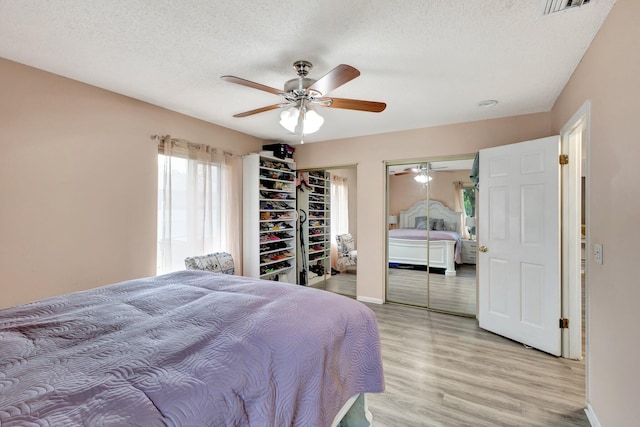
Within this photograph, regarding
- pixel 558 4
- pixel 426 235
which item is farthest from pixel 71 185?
pixel 426 235

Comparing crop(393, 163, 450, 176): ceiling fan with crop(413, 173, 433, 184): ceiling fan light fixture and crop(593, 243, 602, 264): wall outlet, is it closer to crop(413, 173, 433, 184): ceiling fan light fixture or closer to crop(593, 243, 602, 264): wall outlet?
crop(413, 173, 433, 184): ceiling fan light fixture

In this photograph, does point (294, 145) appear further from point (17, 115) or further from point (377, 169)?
point (17, 115)

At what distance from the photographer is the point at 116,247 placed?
2.75 m

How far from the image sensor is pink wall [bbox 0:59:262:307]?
7.06 ft

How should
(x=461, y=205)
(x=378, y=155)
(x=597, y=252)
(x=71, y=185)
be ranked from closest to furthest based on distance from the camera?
(x=597, y=252), (x=71, y=185), (x=461, y=205), (x=378, y=155)

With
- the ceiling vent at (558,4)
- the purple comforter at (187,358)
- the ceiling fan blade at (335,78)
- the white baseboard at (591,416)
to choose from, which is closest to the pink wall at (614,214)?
the white baseboard at (591,416)

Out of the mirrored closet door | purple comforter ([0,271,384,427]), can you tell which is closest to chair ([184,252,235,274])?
purple comforter ([0,271,384,427])

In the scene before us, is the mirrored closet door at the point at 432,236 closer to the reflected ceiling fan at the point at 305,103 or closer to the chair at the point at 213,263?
the reflected ceiling fan at the point at 305,103

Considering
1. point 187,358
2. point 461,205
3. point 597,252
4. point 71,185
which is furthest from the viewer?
point 461,205

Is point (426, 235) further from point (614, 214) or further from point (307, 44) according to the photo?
point (307, 44)

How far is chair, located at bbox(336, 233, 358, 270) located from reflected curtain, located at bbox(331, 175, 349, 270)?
7 centimetres

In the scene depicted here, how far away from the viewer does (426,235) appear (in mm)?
4012

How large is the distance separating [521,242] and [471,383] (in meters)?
1.53

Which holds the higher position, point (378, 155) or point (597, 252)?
point (378, 155)
